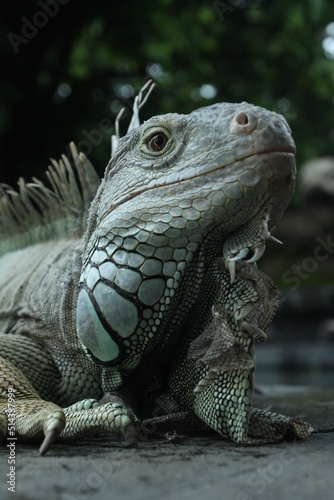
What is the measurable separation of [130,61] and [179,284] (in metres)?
10.5

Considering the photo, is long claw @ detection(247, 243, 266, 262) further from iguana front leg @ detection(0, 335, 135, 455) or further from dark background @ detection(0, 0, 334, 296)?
dark background @ detection(0, 0, 334, 296)

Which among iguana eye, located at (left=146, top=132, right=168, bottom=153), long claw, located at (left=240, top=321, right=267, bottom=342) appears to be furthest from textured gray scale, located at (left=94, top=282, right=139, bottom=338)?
iguana eye, located at (left=146, top=132, right=168, bottom=153)

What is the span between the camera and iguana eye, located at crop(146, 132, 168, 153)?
8.80 feet

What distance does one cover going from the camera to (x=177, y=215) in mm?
2457

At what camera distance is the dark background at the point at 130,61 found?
11141mm

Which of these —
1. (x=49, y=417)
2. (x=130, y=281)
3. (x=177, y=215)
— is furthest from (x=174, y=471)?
(x=177, y=215)

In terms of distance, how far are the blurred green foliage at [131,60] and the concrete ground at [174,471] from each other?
822 centimetres

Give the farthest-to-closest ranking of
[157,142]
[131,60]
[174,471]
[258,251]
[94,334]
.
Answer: [131,60], [157,142], [94,334], [258,251], [174,471]

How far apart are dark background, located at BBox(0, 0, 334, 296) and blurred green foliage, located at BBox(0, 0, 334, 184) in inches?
0.8

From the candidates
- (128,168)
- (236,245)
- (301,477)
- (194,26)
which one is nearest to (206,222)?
(236,245)

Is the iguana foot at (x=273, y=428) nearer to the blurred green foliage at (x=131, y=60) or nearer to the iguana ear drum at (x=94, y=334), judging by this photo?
the iguana ear drum at (x=94, y=334)

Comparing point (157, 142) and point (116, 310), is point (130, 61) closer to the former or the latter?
point (157, 142)

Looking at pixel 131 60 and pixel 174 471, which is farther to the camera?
pixel 131 60

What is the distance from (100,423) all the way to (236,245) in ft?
2.70
